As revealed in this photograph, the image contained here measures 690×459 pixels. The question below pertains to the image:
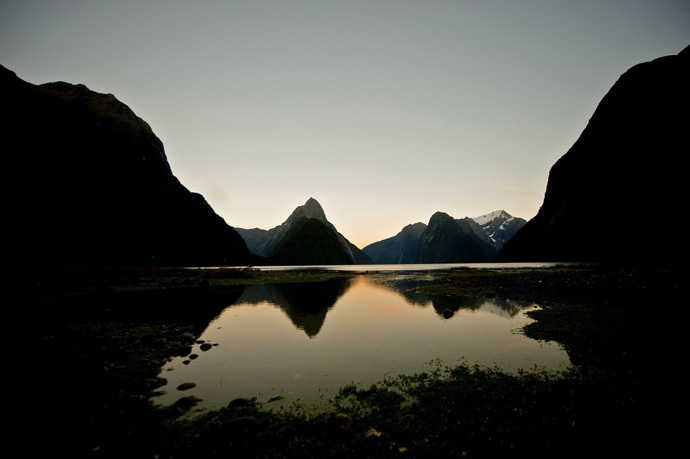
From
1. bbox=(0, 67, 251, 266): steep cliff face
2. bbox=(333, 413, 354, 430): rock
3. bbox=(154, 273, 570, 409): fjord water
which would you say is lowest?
bbox=(154, 273, 570, 409): fjord water

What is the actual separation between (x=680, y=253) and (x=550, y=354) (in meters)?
116

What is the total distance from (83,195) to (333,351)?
156179 millimetres

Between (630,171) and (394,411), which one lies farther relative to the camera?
(630,171)

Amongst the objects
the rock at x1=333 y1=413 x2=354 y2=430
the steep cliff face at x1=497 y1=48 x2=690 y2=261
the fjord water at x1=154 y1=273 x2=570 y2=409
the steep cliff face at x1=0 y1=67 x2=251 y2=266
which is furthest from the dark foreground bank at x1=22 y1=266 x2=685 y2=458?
the steep cliff face at x1=497 y1=48 x2=690 y2=261

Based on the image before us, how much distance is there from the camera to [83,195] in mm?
123000

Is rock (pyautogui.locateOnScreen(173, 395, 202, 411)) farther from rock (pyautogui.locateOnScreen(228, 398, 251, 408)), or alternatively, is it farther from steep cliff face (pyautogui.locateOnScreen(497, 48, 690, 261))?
steep cliff face (pyautogui.locateOnScreen(497, 48, 690, 261))

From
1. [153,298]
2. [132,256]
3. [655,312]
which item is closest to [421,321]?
[655,312]

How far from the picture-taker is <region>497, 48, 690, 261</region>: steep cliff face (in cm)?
10281

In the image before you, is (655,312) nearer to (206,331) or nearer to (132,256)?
(206,331)

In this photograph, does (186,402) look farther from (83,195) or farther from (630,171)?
(630,171)

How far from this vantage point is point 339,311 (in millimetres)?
33562

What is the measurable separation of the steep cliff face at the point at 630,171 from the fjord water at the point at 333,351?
111812 mm

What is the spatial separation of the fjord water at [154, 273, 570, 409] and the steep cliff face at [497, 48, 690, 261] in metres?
112

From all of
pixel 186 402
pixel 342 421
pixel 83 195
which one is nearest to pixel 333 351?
pixel 342 421
